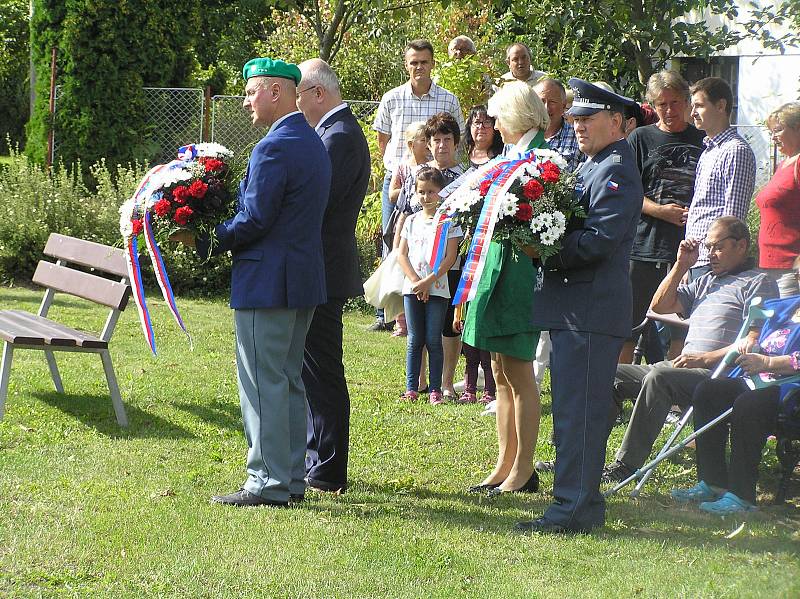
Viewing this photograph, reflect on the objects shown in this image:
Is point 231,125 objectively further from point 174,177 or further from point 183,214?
point 183,214

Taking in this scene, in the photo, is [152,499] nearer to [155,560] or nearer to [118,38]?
[155,560]

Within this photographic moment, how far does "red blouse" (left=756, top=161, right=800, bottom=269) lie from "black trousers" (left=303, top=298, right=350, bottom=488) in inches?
98.2

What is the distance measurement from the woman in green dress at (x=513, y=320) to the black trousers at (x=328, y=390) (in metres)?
0.74

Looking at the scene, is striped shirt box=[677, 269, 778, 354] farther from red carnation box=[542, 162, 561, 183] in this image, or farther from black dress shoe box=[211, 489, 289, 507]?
black dress shoe box=[211, 489, 289, 507]

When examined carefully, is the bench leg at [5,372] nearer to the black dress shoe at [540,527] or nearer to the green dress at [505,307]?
the green dress at [505,307]

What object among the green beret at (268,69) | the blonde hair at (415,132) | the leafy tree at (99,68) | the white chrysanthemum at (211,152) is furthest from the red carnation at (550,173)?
the leafy tree at (99,68)

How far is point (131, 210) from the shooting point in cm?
559

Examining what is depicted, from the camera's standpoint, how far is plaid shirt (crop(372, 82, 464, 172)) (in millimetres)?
10320

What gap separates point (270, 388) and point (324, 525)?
732 millimetres

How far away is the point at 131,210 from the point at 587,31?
28.7 feet

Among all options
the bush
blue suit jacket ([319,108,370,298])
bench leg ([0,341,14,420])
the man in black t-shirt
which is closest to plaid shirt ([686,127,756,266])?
the man in black t-shirt

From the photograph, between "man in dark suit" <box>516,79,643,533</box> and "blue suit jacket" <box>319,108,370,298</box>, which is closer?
"man in dark suit" <box>516,79,643,533</box>

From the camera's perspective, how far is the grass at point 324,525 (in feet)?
14.8

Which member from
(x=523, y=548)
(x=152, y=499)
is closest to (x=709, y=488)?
(x=523, y=548)
